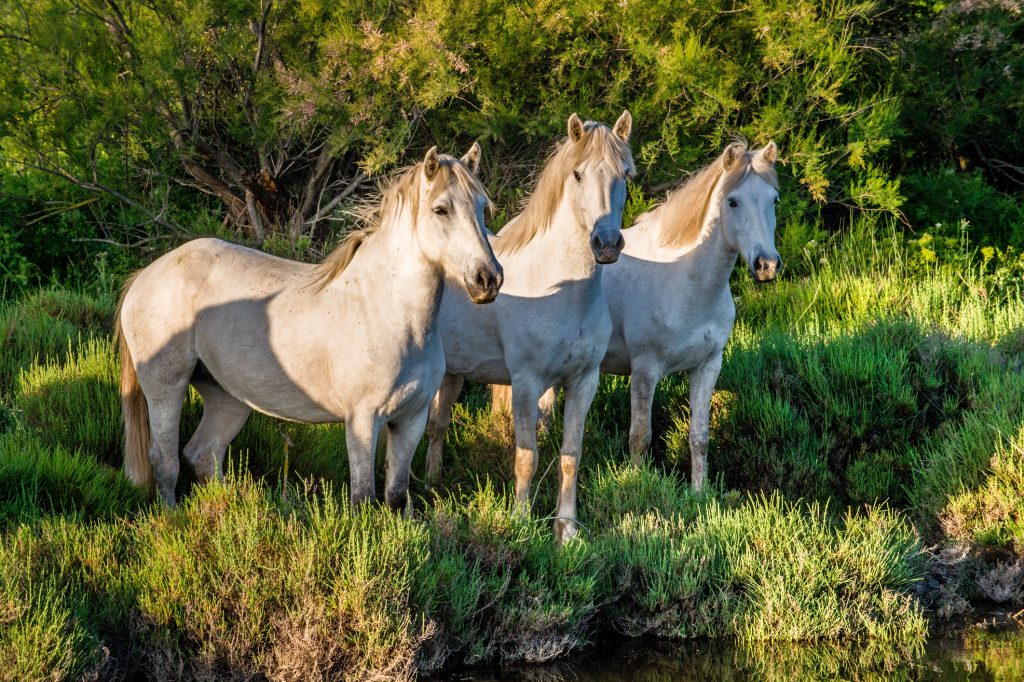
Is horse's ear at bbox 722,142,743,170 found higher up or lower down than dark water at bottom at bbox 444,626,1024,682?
higher up

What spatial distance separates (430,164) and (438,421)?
2.37m

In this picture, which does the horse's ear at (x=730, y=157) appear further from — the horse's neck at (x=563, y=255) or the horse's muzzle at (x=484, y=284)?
the horse's muzzle at (x=484, y=284)

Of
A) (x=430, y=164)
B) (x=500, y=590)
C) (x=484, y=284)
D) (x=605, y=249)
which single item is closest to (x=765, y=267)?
(x=605, y=249)

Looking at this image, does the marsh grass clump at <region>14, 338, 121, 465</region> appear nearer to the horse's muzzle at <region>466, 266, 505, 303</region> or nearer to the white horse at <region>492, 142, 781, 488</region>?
the horse's muzzle at <region>466, 266, 505, 303</region>

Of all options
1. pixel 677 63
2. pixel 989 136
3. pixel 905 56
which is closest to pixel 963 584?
pixel 677 63

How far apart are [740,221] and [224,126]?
5536 millimetres

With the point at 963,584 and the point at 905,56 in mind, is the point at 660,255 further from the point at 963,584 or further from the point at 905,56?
the point at 905,56

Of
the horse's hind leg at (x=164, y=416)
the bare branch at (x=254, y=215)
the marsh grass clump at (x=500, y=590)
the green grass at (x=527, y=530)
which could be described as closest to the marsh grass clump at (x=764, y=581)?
the green grass at (x=527, y=530)

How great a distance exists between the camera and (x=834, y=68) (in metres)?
9.97

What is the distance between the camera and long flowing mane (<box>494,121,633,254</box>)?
5.82m

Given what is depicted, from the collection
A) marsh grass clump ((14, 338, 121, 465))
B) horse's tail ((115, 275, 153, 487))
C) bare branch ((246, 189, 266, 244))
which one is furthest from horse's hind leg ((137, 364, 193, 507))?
bare branch ((246, 189, 266, 244))

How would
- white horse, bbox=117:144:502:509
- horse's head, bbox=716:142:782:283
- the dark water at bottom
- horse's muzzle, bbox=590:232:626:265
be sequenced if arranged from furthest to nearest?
horse's head, bbox=716:142:782:283
horse's muzzle, bbox=590:232:626:265
white horse, bbox=117:144:502:509
the dark water at bottom

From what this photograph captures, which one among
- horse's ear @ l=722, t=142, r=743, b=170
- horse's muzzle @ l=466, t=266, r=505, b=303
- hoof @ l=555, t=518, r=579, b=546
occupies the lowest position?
hoof @ l=555, t=518, r=579, b=546

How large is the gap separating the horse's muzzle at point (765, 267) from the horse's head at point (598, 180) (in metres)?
0.90
